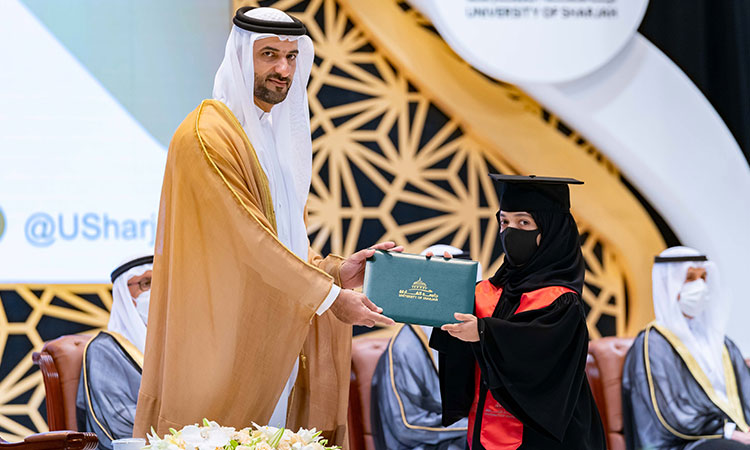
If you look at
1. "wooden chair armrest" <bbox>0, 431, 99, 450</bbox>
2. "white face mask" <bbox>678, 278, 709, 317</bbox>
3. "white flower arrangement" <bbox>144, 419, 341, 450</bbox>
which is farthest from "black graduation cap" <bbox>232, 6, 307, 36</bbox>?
"white face mask" <bbox>678, 278, 709, 317</bbox>

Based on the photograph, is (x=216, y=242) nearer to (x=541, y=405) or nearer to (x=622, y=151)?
(x=541, y=405)

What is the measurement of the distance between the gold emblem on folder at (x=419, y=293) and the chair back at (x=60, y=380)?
2462 mm

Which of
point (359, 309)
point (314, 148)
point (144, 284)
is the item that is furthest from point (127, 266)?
point (359, 309)

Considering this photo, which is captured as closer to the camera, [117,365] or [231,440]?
[231,440]

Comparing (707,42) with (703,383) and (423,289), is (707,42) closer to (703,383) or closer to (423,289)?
(703,383)

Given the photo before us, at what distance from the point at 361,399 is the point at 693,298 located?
6.63ft

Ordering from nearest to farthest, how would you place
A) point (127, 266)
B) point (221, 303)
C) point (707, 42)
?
point (221, 303)
point (127, 266)
point (707, 42)

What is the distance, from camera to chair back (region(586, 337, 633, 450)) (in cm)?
486

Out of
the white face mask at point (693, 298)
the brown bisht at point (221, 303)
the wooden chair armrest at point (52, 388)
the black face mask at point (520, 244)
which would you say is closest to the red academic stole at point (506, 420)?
Answer: the black face mask at point (520, 244)

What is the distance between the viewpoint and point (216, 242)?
245cm

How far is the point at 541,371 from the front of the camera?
251 centimetres

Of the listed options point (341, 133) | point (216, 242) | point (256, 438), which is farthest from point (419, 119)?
point (256, 438)

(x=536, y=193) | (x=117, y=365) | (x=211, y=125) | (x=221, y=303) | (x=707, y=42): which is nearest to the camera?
(x=221, y=303)

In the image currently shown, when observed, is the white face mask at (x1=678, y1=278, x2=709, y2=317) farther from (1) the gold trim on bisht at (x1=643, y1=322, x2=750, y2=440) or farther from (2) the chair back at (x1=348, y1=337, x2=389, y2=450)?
(2) the chair back at (x1=348, y1=337, x2=389, y2=450)
